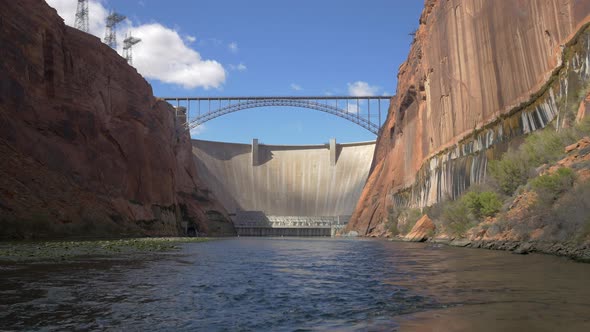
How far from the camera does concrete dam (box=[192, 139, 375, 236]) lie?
359 feet

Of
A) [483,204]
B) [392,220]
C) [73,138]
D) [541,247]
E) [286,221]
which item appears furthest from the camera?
[286,221]

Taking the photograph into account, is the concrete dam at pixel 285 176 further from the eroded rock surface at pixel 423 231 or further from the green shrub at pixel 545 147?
the green shrub at pixel 545 147

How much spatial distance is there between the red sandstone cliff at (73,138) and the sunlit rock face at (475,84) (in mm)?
28622

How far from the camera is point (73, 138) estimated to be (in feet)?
138

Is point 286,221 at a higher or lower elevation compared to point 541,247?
higher

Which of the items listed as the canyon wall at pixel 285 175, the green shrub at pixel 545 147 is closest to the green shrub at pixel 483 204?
the green shrub at pixel 545 147

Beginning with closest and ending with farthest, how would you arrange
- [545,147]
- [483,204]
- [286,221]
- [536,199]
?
[536,199] < [545,147] < [483,204] < [286,221]

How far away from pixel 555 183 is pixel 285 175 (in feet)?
327

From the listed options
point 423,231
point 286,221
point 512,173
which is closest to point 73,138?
point 423,231

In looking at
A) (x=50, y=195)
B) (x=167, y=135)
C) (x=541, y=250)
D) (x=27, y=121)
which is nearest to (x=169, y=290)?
(x=541, y=250)

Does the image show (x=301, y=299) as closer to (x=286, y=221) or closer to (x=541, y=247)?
(x=541, y=247)

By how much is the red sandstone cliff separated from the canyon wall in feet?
170

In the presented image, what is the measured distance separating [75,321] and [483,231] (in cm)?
2229

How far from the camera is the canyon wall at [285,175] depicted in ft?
364
